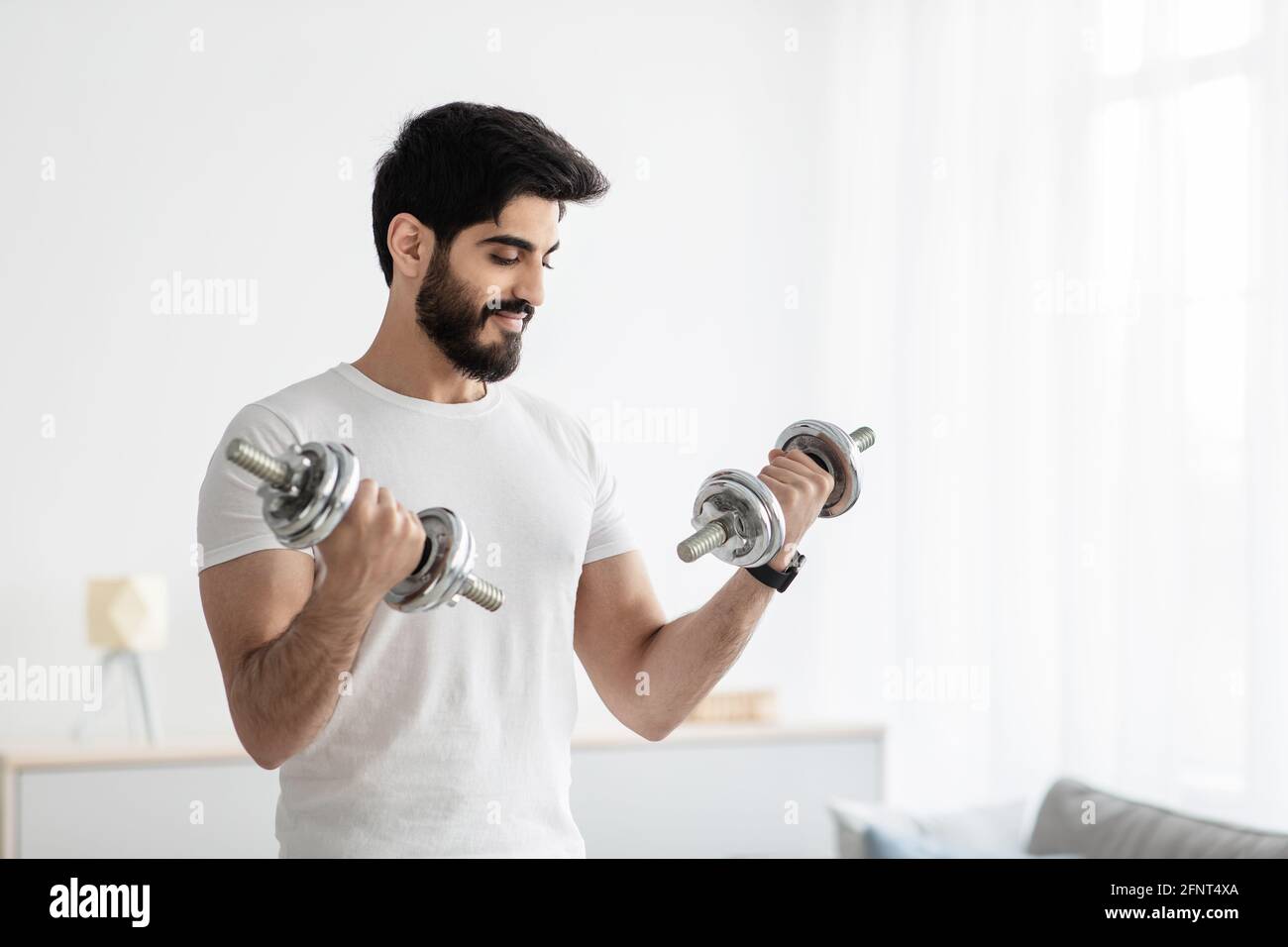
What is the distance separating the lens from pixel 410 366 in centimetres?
136

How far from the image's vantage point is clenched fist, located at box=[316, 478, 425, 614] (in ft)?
3.34

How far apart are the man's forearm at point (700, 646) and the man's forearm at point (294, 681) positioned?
14.4 inches

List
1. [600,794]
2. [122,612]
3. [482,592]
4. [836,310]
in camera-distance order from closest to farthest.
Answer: [482,592] < [122,612] < [600,794] < [836,310]

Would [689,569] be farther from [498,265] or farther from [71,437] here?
[498,265]

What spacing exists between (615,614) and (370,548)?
0.46 metres

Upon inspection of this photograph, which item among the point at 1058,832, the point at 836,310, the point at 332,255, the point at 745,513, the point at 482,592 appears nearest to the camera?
the point at 482,592

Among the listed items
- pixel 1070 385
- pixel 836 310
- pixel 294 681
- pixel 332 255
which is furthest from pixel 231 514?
pixel 836 310

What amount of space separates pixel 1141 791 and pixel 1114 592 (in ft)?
1.43

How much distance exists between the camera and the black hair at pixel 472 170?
1.34m

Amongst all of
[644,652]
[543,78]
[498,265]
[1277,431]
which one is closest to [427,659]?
[644,652]

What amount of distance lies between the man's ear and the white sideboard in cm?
149

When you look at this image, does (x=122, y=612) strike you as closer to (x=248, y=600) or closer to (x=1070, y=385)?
(x=248, y=600)
